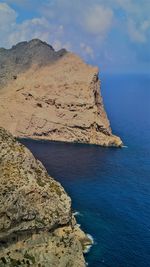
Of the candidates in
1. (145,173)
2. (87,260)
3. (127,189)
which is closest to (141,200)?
(127,189)

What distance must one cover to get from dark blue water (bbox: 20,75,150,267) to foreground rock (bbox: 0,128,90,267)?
1014cm

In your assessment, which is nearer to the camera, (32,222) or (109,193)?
(32,222)

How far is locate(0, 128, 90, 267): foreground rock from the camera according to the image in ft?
300

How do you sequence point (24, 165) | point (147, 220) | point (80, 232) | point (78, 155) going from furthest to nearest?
point (78, 155), point (147, 220), point (80, 232), point (24, 165)

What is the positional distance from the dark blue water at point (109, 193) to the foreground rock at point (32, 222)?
10136 millimetres

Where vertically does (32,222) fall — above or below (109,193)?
below

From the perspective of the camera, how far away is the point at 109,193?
142m

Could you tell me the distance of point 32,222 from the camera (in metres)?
93.3

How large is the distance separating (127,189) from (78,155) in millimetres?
42624

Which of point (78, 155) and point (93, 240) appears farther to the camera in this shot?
point (78, 155)

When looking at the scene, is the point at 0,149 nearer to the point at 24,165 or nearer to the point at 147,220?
the point at 24,165

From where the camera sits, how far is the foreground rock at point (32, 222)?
300 ft

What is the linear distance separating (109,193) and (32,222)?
51.6 meters

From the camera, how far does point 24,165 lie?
98875 millimetres
